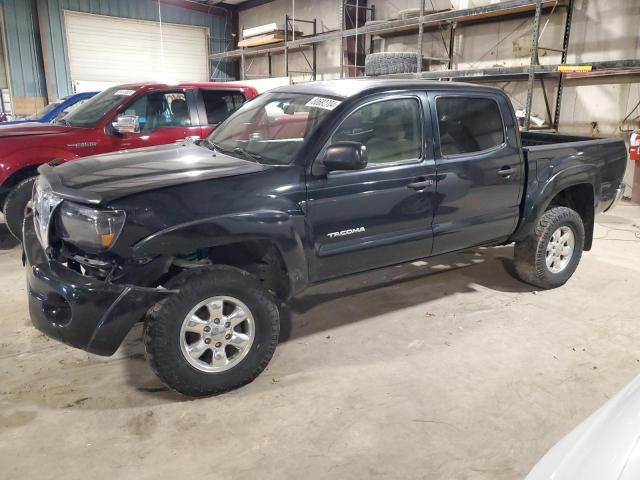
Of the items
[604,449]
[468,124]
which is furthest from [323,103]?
[604,449]

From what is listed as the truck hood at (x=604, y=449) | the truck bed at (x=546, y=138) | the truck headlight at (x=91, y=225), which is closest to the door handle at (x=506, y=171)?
the truck bed at (x=546, y=138)

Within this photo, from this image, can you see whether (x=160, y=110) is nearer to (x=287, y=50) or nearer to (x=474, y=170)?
(x=474, y=170)

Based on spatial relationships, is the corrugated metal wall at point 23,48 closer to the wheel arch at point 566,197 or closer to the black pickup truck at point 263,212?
the black pickup truck at point 263,212

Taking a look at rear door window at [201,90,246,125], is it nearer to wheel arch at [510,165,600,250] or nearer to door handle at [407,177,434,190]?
door handle at [407,177,434,190]

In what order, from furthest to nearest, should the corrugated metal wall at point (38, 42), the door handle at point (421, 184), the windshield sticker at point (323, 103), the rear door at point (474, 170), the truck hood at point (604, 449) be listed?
the corrugated metal wall at point (38, 42), the rear door at point (474, 170), the door handle at point (421, 184), the windshield sticker at point (323, 103), the truck hood at point (604, 449)

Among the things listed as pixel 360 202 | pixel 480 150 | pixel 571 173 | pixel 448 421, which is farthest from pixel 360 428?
pixel 571 173

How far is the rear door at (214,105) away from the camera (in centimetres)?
614

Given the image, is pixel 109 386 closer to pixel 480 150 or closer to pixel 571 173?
pixel 480 150

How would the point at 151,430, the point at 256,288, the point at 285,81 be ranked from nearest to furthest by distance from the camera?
1. the point at 151,430
2. the point at 256,288
3. the point at 285,81

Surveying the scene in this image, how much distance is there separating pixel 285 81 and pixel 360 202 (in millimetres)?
9333

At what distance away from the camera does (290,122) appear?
10.7 feet

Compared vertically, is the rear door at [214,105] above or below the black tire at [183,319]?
above

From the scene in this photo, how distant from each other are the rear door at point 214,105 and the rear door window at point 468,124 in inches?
127

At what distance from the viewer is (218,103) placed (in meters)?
6.28
